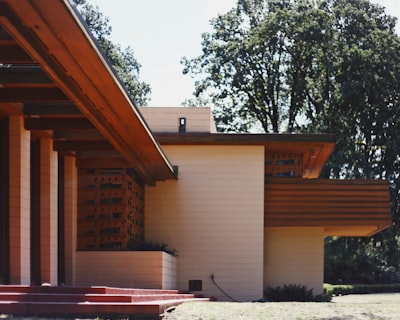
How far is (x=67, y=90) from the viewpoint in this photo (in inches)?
413

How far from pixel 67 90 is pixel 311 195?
9.30m

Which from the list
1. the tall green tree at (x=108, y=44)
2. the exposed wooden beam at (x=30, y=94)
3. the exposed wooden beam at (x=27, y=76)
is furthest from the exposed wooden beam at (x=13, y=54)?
the tall green tree at (x=108, y=44)

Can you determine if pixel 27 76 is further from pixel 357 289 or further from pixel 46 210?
pixel 357 289

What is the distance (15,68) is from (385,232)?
2261 centimetres

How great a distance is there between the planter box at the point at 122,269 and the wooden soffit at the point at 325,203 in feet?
11.2

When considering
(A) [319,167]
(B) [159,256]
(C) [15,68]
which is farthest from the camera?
(A) [319,167]

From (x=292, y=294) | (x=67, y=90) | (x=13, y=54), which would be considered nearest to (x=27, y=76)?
(x=67, y=90)

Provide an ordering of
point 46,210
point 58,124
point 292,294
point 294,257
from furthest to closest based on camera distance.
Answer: point 294,257 → point 292,294 → point 46,210 → point 58,124

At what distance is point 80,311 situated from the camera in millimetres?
8781

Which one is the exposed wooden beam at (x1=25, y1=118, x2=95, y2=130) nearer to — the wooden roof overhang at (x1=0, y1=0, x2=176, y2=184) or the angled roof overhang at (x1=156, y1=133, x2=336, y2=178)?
the wooden roof overhang at (x1=0, y1=0, x2=176, y2=184)

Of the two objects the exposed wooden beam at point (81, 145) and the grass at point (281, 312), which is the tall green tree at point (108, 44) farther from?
the grass at point (281, 312)

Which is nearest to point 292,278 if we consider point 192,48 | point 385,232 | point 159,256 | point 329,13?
point 159,256

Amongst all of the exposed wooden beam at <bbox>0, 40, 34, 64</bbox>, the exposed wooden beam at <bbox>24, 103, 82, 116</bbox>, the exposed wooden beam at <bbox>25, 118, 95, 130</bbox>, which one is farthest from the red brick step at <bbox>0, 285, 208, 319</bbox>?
the exposed wooden beam at <bbox>25, 118, 95, 130</bbox>

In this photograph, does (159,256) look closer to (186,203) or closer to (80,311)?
(186,203)
